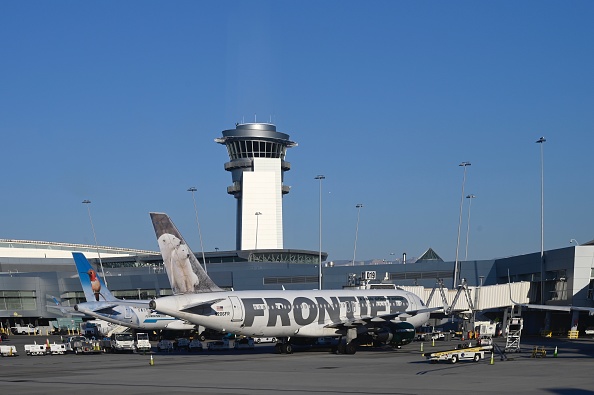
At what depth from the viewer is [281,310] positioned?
186ft

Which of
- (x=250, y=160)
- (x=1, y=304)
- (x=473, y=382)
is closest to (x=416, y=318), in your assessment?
(x=473, y=382)

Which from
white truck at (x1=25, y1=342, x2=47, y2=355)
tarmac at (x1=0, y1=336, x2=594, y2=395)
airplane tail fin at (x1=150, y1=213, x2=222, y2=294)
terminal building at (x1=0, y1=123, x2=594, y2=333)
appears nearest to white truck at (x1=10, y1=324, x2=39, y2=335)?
terminal building at (x1=0, y1=123, x2=594, y2=333)

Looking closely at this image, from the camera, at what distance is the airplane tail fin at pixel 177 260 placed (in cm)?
5434

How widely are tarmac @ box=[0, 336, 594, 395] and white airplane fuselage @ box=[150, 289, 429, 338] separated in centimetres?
203

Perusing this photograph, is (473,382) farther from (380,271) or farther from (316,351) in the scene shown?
(380,271)

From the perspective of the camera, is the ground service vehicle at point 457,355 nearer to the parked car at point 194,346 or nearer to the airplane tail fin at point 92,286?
the parked car at point 194,346

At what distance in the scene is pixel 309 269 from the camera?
A: 365 ft

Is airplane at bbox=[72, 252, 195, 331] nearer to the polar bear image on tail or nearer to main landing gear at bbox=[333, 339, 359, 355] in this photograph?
→ the polar bear image on tail

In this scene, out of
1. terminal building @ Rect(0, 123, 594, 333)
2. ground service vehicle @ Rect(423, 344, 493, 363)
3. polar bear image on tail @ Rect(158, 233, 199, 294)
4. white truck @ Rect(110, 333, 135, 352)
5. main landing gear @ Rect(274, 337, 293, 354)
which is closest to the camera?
ground service vehicle @ Rect(423, 344, 493, 363)

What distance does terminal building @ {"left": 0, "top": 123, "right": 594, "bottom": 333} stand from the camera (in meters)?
83.5

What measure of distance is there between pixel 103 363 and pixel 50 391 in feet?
64.9

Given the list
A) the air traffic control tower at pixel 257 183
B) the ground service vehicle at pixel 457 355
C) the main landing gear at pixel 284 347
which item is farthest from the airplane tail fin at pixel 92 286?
the air traffic control tower at pixel 257 183

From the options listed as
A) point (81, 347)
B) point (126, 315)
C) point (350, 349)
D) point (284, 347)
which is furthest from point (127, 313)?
point (350, 349)

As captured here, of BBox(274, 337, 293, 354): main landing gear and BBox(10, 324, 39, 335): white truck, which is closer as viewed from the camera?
BBox(274, 337, 293, 354): main landing gear
